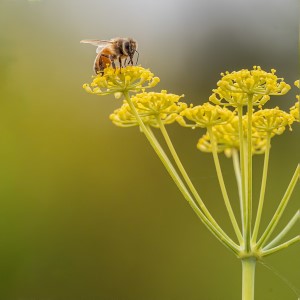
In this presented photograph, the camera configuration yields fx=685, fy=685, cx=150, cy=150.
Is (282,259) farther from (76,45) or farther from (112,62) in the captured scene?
(112,62)

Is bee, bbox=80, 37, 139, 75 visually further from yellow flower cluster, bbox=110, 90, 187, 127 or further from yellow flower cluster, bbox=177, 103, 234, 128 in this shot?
yellow flower cluster, bbox=177, 103, 234, 128

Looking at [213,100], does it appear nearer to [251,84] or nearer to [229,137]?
[251,84]

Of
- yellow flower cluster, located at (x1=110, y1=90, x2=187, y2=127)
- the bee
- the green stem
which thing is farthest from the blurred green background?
the green stem

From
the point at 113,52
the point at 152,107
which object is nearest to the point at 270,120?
the point at 152,107

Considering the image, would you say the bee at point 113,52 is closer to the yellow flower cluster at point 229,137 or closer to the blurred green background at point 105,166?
the yellow flower cluster at point 229,137

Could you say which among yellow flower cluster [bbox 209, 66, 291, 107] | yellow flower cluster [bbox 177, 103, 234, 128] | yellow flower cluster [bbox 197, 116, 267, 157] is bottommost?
yellow flower cluster [bbox 197, 116, 267, 157]
